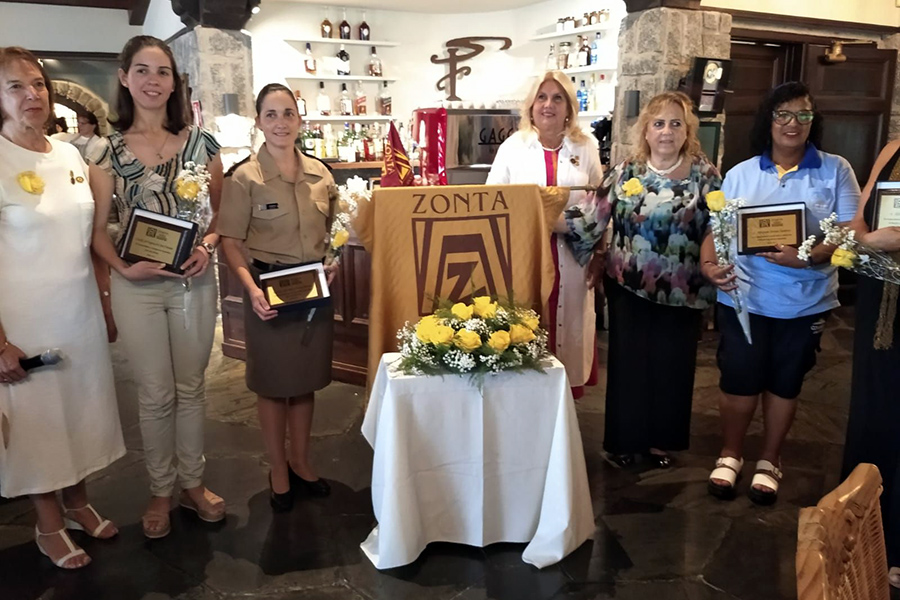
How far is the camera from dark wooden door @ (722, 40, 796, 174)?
195 inches

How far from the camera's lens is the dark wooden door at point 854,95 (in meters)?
5.13

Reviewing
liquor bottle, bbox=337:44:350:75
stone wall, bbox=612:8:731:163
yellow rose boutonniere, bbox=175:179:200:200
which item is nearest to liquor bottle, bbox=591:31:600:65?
stone wall, bbox=612:8:731:163

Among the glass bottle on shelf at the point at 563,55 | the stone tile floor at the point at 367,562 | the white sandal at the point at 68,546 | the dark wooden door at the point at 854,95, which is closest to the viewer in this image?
the stone tile floor at the point at 367,562

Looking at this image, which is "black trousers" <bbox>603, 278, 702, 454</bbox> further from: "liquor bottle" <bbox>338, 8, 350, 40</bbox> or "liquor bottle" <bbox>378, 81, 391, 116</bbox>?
"liquor bottle" <bbox>338, 8, 350, 40</bbox>

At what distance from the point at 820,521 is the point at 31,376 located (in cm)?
204

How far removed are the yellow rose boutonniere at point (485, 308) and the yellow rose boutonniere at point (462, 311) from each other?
0.02 metres

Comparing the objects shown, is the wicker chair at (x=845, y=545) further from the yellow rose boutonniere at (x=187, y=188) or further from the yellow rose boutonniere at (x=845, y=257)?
the yellow rose boutonniere at (x=187, y=188)

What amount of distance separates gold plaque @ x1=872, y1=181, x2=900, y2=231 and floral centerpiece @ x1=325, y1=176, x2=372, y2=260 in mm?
1506

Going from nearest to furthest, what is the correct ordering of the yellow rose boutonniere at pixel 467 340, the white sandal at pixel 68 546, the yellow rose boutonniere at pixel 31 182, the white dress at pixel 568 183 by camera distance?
the yellow rose boutonniere at pixel 31 182
the yellow rose boutonniere at pixel 467 340
the white sandal at pixel 68 546
the white dress at pixel 568 183

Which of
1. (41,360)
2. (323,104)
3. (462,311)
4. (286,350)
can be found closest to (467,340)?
(462,311)

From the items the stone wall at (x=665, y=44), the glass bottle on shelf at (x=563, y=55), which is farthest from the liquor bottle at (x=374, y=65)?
the stone wall at (x=665, y=44)

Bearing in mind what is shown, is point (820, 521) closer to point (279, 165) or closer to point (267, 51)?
point (279, 165)

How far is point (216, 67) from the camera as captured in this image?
16.7 ft

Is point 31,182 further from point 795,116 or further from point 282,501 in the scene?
point 795,116
